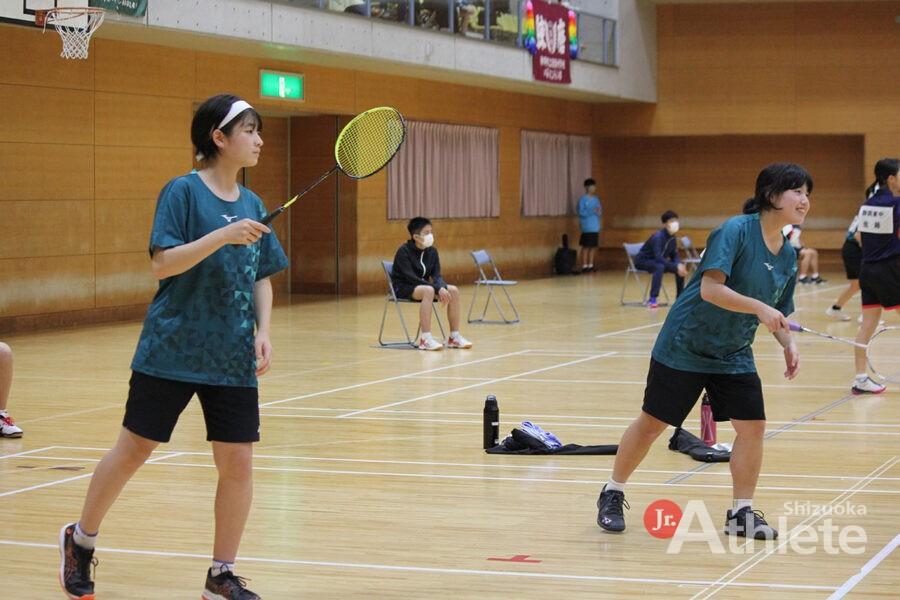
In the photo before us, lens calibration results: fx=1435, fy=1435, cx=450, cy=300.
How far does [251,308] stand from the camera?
197 inches

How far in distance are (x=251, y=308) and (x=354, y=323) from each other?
12969mm

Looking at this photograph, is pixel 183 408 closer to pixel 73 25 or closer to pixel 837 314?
pixel 73 25

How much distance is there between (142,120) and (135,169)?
2.08ft

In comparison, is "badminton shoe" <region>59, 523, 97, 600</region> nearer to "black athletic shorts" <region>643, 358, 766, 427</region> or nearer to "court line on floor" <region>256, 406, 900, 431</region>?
"black athletic shorts" <region>643, 358, 766, 427</region>

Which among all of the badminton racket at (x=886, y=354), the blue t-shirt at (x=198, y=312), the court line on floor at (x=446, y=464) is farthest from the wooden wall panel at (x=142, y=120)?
the blue t-shirt at (x=198, y=312)

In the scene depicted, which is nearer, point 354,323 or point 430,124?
point 354,323

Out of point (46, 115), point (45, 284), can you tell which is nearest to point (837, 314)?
point (45, 284)

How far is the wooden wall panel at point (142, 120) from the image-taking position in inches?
690

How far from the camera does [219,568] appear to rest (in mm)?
4984

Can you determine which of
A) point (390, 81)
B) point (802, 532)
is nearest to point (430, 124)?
point (390, 81)

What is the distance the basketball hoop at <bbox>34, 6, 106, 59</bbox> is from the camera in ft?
45.8

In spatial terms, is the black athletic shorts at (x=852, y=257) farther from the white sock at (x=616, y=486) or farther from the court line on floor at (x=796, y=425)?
the white sock at (x=616, y=486)

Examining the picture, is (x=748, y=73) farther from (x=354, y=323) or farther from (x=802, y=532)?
(x=802, y=532)

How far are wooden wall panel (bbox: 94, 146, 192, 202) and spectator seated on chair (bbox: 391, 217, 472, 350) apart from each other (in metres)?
4.42
